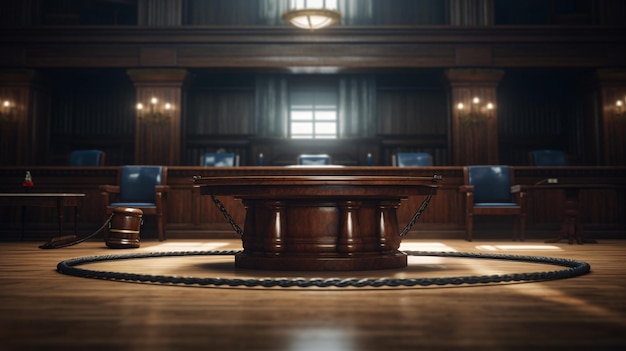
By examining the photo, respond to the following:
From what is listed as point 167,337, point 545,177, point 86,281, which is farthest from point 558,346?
point 545,177

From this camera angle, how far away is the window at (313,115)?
12422 mm

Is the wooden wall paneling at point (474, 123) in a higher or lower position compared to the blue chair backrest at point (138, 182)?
higher

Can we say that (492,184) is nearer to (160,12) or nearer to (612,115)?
(612,115)

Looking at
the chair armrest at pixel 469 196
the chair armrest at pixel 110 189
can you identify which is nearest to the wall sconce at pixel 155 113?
the chair armrest at pixel 110 189

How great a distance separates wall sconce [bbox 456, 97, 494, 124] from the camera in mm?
10102

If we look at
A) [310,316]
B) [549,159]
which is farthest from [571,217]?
[310,316]

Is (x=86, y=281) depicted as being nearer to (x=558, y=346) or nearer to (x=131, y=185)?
(x=558, y=346)

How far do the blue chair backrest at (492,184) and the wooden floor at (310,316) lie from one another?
13.8ft

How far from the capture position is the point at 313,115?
12.5 metres

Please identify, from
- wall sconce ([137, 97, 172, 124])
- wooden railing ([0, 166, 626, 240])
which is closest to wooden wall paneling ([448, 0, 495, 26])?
wooden railing ([0, 166, 626, 240])

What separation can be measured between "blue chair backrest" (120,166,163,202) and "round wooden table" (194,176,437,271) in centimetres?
378

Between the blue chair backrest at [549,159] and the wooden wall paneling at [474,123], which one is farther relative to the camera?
the wooden wall paneling at [474,123]

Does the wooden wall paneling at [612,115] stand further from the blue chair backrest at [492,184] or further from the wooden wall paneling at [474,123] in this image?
the blue chair backrest at [492,184]

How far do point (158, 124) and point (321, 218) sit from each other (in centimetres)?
716
